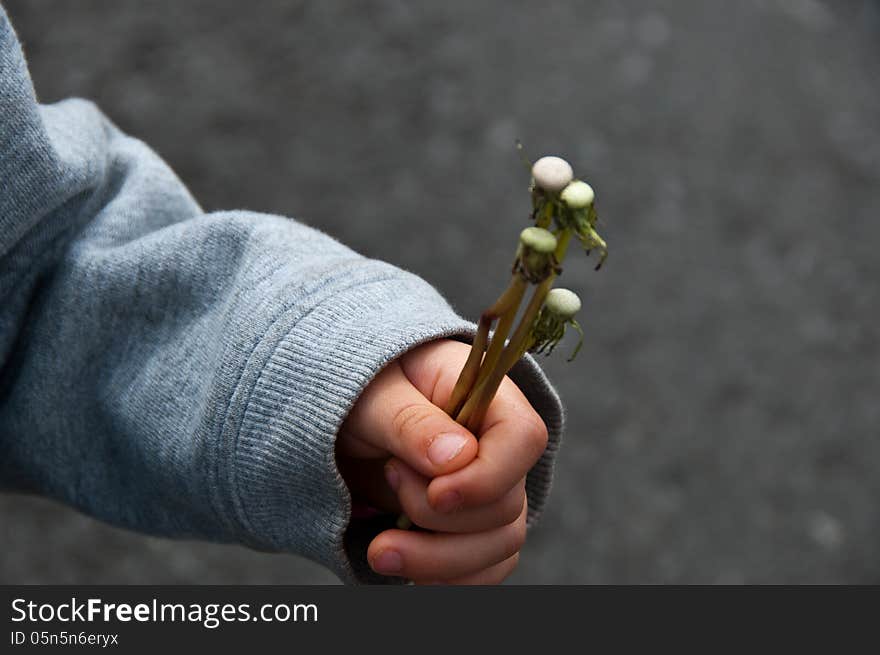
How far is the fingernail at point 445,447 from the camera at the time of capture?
36cm

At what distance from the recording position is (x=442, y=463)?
0.37m

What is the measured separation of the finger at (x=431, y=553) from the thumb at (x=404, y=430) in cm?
3

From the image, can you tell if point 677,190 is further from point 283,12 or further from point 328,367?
point 328,367

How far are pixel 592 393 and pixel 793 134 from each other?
1.22 ft

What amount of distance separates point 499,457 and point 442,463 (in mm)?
21

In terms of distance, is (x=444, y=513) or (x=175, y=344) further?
(x=175, y=344)

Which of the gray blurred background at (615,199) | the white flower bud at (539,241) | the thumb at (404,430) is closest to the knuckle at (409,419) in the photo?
the thumb at (404,430)

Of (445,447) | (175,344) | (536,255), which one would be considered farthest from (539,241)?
(175,344)

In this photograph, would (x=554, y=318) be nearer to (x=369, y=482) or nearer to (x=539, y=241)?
(x=539, y=241)

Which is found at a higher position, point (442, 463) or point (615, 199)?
point (442, 463)

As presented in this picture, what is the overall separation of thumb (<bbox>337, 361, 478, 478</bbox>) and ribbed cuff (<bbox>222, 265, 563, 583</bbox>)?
0.03 feet

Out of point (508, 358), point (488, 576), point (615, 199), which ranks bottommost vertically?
point (615, 199)

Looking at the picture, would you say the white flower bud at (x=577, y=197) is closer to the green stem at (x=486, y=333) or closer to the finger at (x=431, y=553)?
the green stem at (x=486, y=333)
